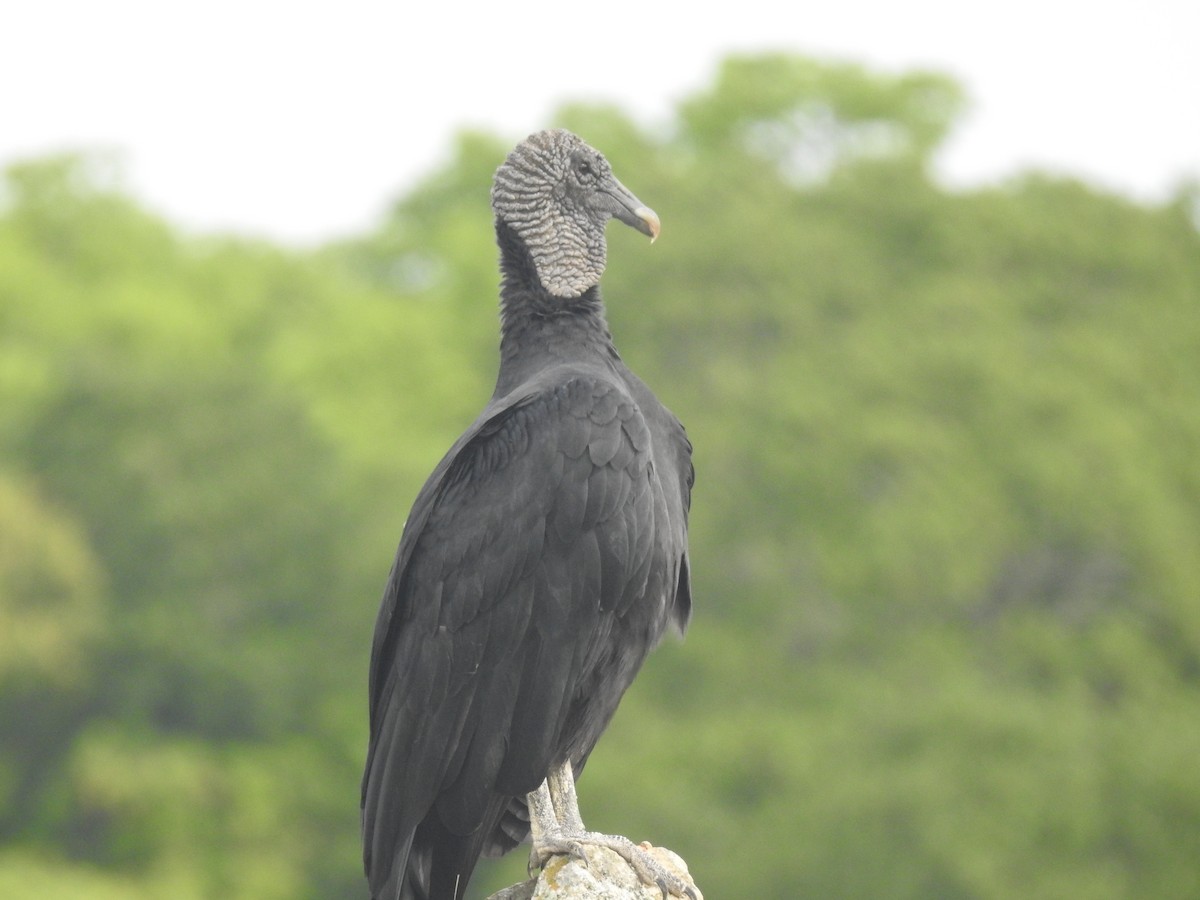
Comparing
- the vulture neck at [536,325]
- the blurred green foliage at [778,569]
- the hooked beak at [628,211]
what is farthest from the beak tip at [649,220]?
the blurred green foliage at [778,569]

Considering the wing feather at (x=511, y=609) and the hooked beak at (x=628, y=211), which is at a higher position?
the hooked beak at (x=628, y=211)

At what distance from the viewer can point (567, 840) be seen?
5383mm

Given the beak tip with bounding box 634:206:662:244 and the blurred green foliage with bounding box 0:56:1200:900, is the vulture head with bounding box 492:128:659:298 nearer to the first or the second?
the beak tip with bounding box 634:206:662:244

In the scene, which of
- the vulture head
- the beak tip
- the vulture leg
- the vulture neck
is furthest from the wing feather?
the beak tip

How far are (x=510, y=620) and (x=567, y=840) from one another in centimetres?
64

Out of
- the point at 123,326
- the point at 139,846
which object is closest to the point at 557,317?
the point at 139,846

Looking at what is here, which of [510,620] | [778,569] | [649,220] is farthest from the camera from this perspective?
[778,569]

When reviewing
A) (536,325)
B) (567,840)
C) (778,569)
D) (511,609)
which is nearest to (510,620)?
(511,609)

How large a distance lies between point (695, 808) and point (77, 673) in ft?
27.0

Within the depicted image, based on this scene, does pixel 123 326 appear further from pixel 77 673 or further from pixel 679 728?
pixel 679 728

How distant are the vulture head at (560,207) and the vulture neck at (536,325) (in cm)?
4

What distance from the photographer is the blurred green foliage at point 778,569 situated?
1959cm

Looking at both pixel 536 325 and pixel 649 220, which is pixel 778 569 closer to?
pixel 649 220

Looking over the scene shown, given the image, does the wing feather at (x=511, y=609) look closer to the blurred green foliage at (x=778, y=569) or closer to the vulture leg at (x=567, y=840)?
the vulture leg at (x=567, y=840)
